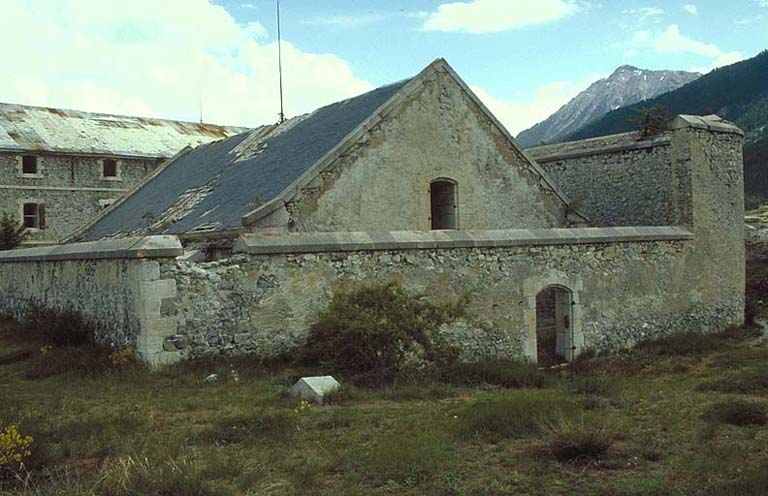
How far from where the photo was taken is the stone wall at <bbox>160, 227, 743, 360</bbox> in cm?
1148

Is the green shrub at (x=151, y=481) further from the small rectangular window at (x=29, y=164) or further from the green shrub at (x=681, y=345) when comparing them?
the small rectangular window at (x=29, y=164)

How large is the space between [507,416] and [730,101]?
48.6 m

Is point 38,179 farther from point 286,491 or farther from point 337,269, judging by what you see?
point 286,491

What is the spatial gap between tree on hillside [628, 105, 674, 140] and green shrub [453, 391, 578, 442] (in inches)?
428

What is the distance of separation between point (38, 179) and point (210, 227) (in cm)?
2354

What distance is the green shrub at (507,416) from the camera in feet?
25.4

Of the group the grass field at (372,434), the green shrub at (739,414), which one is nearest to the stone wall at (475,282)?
the grass field at (372,434)

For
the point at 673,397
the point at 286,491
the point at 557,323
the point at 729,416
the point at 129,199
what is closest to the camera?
the point at 286,491

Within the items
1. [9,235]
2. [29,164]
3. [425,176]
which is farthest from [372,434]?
[29,164]

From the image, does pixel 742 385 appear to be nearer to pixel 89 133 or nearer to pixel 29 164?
pixel 29 164

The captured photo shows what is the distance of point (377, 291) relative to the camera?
11.9 metres

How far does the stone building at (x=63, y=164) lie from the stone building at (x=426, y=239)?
1578cm

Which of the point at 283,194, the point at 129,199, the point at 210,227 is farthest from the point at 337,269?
the point at 129,199

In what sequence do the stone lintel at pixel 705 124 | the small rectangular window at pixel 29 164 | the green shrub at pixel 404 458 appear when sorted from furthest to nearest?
the small rectangular window at pixel 29 164 < the stone lintel at pixel 705 124 < the green shrub at pixel 404 458
